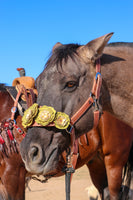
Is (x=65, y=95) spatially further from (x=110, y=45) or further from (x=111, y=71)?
(x=110, y=45)

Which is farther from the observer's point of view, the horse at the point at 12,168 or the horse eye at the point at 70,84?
the horse at the point at 12,168

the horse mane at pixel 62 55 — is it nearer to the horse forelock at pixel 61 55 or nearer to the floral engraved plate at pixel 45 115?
the horse forelock at pixel 61 55

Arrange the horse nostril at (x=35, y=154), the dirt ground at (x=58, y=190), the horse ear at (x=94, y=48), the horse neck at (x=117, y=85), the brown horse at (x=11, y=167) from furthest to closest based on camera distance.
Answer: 1. the dirt ground at (x=58, y=190)
2. the brown horse at (x=11, y=167)
3. the horse neck at (x=117, y=85)
4. the horse ear at (x=94, y=48)
5. the horse nostril at (x=35, y=154)

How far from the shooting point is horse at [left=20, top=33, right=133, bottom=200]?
1.88m

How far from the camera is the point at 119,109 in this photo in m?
2.20

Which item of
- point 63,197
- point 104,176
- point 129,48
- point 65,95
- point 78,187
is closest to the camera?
point 65,95

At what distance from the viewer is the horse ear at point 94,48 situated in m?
1.98

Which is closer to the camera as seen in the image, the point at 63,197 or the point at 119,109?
the point at 119,109

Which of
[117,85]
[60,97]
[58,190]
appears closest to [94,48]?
[117,85]

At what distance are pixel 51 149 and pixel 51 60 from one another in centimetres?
73

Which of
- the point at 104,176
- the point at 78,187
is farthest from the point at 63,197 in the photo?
the point at 104,176

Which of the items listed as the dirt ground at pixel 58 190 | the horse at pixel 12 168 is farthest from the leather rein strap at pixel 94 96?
the dirt ground at pixel 58 190

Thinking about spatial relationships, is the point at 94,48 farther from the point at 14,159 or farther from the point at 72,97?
the point at 14,159

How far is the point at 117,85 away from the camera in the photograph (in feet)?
7.06
